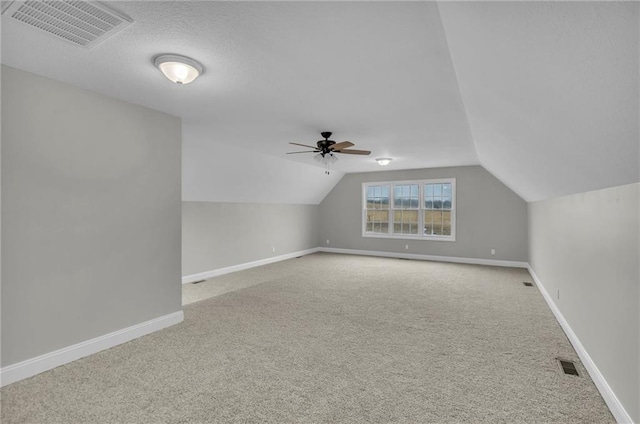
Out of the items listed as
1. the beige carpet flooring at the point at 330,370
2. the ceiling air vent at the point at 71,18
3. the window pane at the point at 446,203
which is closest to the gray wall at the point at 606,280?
the beige carpet flooring at the point at 330,370

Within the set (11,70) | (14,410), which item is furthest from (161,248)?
(11,70)

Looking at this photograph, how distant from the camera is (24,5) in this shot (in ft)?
5.36

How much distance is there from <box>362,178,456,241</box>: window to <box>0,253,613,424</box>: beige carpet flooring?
3.50m

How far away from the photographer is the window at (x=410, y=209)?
7.72 m

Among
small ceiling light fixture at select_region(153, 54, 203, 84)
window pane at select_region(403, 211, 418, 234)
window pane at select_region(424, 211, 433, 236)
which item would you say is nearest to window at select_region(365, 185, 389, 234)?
window pane at select_region(403, 211, 418, 234)

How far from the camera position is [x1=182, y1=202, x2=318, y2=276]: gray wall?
5.59m

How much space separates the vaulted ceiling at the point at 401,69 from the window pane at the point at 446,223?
158 inches

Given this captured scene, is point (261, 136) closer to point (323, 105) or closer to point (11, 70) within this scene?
point (323, 105)

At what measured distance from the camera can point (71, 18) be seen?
173cm

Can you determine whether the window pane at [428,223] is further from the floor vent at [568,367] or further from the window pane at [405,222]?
the floor vent at [568,367]

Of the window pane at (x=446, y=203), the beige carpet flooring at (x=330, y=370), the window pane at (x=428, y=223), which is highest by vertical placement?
the window pane at (x=446, y=203)

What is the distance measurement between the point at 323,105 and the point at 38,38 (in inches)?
87.0

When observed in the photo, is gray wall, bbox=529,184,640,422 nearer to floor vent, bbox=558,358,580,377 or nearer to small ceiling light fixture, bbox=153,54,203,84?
floor vent, bbox=558,358,580,377

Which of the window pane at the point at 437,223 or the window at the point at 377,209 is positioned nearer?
the window pane at the point at 437,223
